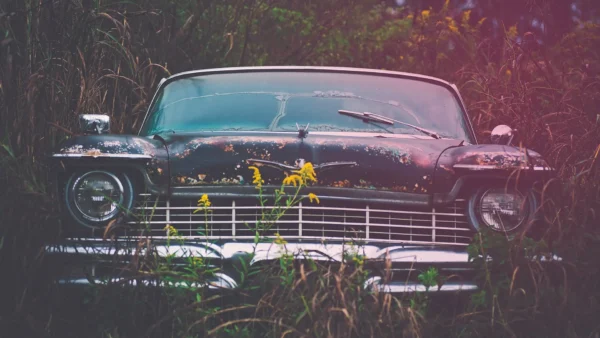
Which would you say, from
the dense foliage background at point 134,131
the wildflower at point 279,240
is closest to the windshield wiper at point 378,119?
the dense foliage background at point 134,131

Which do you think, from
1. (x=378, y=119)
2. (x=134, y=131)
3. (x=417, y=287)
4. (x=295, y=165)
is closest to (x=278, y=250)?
(x=295, y=165)

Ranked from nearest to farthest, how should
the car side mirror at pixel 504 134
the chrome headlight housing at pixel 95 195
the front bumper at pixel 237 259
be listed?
the front bumper at pixel 237 259 < the chrome headlight housing at pixel 95 195 < the car side mirror at pixel 504 134

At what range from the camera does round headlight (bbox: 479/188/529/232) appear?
3.91 m

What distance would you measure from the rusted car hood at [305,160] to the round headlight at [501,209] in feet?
0.80

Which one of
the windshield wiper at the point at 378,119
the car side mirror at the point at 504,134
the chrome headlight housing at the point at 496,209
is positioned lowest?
the chrome headlight housing at the point at 496,209

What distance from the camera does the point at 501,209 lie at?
3.92 m

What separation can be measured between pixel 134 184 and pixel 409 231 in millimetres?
1163

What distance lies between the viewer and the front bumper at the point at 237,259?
359 cm

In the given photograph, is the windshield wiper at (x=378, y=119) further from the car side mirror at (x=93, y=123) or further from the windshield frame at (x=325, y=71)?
the car side mirror at (x=93, y=123)

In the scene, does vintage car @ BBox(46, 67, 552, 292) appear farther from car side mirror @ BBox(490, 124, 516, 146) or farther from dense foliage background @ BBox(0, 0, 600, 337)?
car side mirror @ BBox(490, 124, 516, 146)

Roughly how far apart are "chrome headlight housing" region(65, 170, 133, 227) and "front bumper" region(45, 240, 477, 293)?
0.48 feet

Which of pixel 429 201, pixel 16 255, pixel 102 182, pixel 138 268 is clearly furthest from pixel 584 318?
pixel 16 255

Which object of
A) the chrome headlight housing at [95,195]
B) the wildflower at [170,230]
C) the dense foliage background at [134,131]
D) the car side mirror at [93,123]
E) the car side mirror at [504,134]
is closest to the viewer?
the dense foliage background at [134,131]

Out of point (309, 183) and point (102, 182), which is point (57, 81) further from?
point (309, 183)
